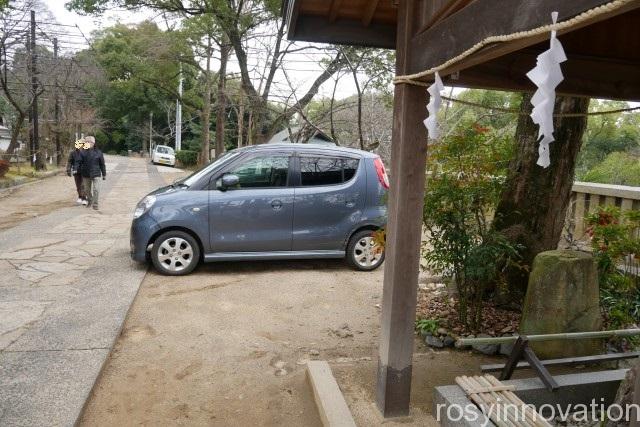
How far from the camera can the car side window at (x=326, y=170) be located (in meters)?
6.50

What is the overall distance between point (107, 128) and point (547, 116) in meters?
55.4

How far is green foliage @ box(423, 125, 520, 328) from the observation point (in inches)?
158

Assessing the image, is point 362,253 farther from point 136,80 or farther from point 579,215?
point 136,80

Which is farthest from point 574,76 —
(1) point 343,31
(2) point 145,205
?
(2) point 145,205

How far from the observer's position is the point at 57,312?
15.7ft

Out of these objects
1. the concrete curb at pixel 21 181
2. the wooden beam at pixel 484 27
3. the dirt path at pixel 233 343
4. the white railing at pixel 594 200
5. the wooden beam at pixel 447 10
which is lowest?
the dirt path at pixel 233 343

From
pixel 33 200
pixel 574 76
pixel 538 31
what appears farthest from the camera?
pixel 33 200

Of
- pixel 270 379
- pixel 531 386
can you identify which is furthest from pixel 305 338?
pixel 531 386

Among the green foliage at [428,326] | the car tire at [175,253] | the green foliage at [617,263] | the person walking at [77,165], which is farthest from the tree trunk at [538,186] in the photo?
the person walking at [77,165]

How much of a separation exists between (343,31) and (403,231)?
1.76 m

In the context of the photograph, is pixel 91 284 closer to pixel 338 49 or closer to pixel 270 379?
pixel 270 379

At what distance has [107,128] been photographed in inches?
2000

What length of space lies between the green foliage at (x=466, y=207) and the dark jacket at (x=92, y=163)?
9.66m

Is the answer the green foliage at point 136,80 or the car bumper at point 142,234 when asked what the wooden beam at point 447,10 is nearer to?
the car bumper at point 142,234
